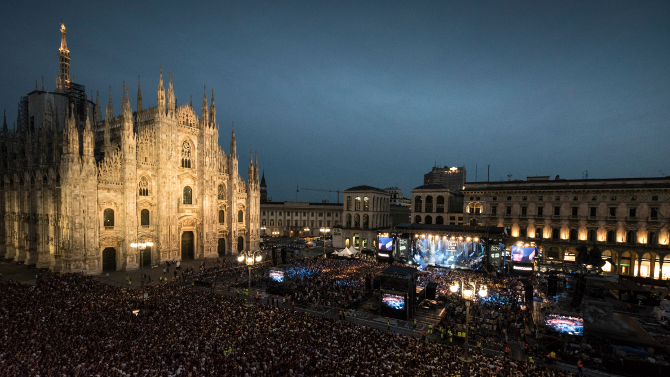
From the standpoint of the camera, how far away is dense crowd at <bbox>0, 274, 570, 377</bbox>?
45.7 feet

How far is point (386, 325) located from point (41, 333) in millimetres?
20030

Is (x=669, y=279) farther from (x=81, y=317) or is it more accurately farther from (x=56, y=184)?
(x=56, y=184)

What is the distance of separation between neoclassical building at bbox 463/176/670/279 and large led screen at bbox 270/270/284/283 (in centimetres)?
3239

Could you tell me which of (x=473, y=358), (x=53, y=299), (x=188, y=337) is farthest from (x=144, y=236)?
(x=473, y=358)

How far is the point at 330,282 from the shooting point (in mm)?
31219

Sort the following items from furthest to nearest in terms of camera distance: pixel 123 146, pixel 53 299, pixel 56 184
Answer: pixel 123 146, pixel 56 184, pixel 53 299

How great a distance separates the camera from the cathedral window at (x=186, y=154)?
45281 millimetres

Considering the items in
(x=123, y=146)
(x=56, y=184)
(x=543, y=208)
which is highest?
(x=123, y=146)

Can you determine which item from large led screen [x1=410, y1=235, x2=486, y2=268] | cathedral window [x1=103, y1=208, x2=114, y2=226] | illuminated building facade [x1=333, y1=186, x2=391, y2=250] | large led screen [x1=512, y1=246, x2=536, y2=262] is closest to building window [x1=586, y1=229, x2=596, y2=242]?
large led screen [x1=512, y1=246, x2=536, y2=262]

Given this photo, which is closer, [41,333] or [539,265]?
[41,333]

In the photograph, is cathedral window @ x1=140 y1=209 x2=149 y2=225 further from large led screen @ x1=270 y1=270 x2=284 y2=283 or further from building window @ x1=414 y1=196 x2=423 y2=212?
building window @ x1=414 y1=196 x2=423 y2=212

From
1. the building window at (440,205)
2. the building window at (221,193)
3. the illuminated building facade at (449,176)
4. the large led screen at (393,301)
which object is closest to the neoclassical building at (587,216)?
the building window at (440,205)

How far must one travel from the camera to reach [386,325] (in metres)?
23.7

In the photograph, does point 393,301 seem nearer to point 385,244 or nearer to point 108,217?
point 385,244
